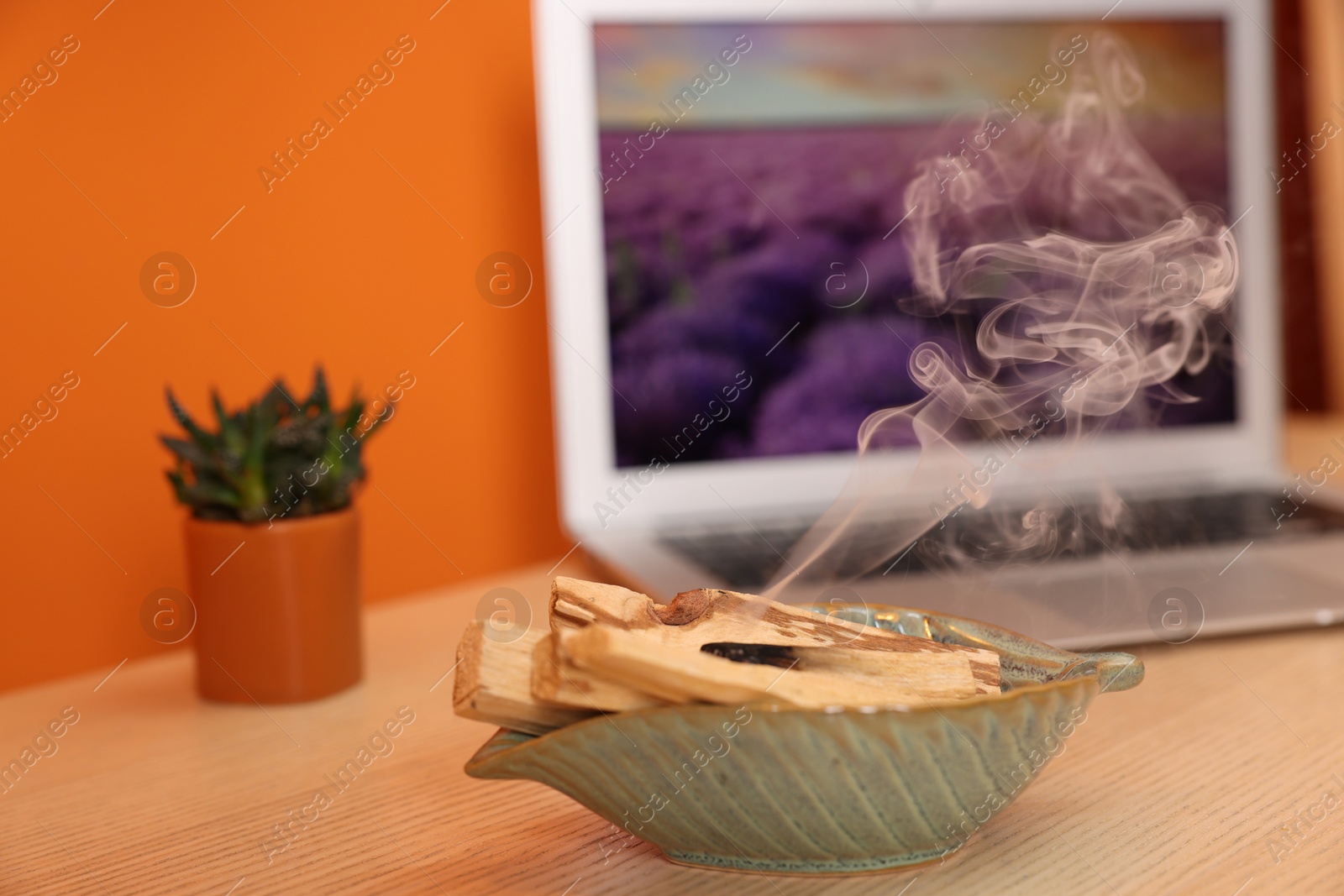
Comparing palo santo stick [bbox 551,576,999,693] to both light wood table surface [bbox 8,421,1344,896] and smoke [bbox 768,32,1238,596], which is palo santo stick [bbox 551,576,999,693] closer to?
light wood table surface [bbox 8,421,1344,896]

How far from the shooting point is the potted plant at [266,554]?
0.84 meters

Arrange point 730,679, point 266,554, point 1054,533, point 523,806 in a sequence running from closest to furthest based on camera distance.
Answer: point 730,679 < point 523,806 < point 266,554 < point 1054,533

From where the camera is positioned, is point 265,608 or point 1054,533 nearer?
point 265,608

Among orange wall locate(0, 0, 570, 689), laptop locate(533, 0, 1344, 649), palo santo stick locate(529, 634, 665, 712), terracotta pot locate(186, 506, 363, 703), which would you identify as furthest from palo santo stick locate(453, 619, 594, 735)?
orange wall locate(0, 0, 570, 689)

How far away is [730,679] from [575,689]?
60 millimetres

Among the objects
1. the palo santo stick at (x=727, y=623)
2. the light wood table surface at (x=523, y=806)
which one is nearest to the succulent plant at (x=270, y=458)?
the light wood table surface at (x=523, y=806)

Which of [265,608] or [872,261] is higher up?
[872,261]

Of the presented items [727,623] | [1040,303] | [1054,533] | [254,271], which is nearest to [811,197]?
[1040,303]

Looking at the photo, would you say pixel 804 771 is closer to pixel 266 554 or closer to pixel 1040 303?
pixel 266 554

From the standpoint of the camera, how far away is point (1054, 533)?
104 centimetres

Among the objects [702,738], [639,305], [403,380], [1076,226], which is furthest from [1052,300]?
[702,738]

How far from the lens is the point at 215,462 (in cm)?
84

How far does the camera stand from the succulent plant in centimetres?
84

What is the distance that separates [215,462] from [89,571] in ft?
1.02
